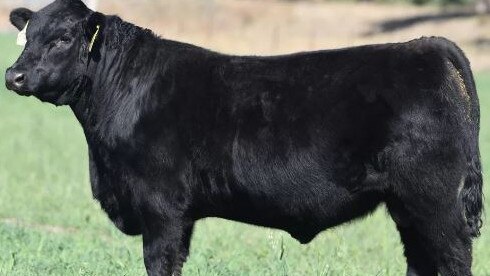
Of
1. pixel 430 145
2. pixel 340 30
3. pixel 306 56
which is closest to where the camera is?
pixel 430 145

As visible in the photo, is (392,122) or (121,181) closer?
(392,122)

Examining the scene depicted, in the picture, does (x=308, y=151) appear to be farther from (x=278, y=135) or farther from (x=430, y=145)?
(x=430, y=145)

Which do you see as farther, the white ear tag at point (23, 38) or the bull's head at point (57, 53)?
the white ear tag at point (23, 38)

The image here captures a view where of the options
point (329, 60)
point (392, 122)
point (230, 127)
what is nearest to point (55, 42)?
point (230, 127)

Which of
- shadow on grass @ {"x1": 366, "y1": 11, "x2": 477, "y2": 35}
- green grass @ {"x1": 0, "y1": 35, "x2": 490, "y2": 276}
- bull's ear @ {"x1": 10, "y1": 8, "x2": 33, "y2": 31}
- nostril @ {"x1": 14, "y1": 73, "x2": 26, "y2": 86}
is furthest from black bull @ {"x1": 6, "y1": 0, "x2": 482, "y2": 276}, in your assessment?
shadow on grass @ {"x1": 366, "y1": 11, "x2": 477, "y2": 35}

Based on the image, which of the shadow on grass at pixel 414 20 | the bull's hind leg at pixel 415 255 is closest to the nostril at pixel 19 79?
the bull's hind leg at pixel 415 255

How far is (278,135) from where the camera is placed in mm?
5934

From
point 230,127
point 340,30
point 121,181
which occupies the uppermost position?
point 230,127

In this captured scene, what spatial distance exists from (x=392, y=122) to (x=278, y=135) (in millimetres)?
663

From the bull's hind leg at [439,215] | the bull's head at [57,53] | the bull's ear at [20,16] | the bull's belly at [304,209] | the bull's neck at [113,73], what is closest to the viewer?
the bull's hind leg at [439,215]

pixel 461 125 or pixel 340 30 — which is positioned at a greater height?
pixel 461 125

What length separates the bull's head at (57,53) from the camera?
618 centimetres

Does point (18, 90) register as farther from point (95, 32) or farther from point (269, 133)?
point (269, 133)

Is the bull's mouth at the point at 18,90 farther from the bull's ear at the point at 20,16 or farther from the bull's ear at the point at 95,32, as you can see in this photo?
the bull's ear at the point at 20,16
